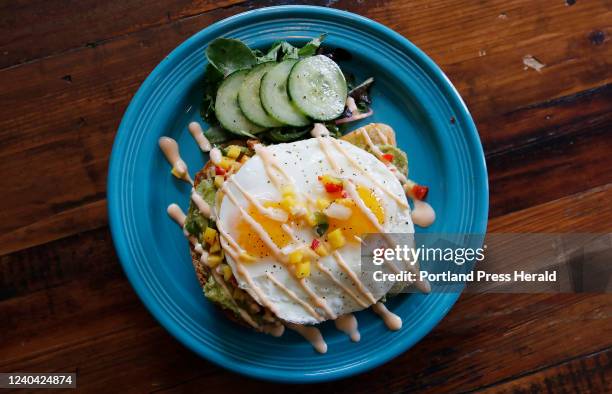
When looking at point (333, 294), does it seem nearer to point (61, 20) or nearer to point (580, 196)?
point (580, 196)

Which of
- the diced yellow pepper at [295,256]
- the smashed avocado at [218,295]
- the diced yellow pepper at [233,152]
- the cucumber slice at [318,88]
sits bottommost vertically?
the smashed avocado at [218,295]

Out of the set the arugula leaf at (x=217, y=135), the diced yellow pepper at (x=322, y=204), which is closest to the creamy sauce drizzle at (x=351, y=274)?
the diced yellow pepper at (x=322, y=204)

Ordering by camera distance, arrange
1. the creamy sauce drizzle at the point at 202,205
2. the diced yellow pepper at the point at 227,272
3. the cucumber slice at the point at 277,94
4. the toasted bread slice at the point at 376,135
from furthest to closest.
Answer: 1. the toasted bread slice at the point at 376,135
2. the cucumber slice at the point at 277,94
3. the creamy sauce drizzle at the point at 202,205
4. the diced yellow pepper at the point at 227,272

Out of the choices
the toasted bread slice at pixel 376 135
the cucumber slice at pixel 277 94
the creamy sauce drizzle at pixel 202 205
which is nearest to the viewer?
the creamy sauce drizzle at pixel 202 205

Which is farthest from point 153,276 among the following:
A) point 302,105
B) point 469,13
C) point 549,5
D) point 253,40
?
point 549,5

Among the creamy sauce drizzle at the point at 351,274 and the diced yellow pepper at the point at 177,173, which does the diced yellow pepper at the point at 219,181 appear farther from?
the creamy sauce drizzle at the point at 351,274

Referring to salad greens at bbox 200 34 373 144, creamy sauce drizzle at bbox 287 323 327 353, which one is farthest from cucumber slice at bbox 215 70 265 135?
creamy sauce drizzle at bbox 287 323 327 353

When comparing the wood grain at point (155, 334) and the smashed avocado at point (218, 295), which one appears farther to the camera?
the wood grain at point (155, 334)

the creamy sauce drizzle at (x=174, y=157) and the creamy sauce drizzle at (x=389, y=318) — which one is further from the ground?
the creamy sauce drizzle at (x=174, y=157)
